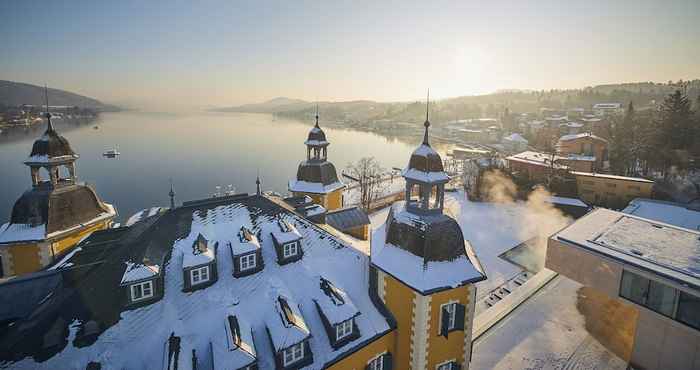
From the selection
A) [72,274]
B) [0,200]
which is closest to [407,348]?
[72,274]

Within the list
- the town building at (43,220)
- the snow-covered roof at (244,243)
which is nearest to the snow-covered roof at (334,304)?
the snow-covered roof at (244,243)

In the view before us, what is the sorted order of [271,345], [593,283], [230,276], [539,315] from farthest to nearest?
[539,315], [593,283], [230,276], [271,345]

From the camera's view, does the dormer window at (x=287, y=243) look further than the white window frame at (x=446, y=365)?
No

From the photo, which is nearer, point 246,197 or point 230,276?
point 230,276

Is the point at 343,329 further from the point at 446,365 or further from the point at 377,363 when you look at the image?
the point at 446,365

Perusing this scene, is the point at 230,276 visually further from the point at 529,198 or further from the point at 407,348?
the point at 529,198

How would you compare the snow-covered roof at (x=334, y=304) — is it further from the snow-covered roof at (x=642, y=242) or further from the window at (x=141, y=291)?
the snow-covered roof at (x=642, y=242)

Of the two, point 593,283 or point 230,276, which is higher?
point 230,276
